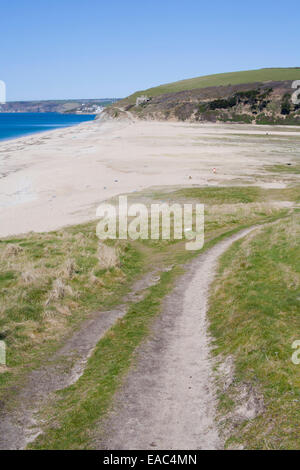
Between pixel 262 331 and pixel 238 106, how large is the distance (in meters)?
155

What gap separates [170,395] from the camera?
10.1m

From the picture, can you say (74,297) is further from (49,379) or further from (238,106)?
(238,106)

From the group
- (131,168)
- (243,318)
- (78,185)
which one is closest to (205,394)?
(243,318)

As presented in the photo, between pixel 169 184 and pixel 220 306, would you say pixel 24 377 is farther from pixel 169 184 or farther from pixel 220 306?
pixel 169 184

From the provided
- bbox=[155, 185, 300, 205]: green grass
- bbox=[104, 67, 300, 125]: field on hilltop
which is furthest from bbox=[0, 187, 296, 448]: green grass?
bbox=[104, 67, 300, 125]: field on hilltop

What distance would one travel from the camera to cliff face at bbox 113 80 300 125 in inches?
5546

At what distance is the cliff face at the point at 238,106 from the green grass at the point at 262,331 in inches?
5100

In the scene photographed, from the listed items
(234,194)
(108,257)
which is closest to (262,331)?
(108,257)

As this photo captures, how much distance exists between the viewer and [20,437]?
8.94 metres

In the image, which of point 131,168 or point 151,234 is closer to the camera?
point 151,234

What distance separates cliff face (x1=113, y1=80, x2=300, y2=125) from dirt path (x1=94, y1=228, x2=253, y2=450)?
136165 millimetres

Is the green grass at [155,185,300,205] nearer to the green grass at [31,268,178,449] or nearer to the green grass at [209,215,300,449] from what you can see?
the green grass at [209,215,300,449]
